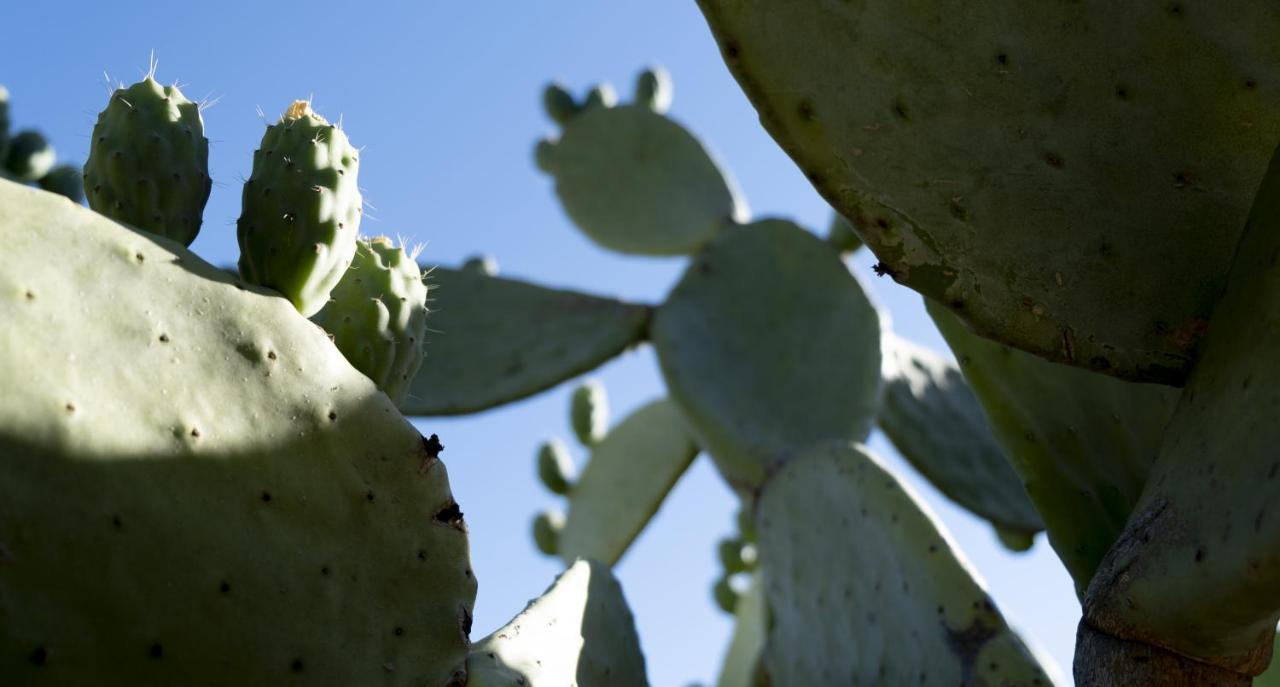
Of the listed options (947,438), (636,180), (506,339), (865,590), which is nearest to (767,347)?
(947,438)

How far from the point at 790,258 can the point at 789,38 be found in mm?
1816

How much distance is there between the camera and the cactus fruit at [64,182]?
8.36ft

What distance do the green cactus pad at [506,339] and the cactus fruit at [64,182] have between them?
708mm

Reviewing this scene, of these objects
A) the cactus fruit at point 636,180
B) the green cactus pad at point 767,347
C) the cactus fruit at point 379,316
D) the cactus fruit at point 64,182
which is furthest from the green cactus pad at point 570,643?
the cactus fruit at point 636,180

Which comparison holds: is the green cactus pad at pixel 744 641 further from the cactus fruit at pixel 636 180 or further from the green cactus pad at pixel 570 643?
the green cactus pad at pixel 570 643

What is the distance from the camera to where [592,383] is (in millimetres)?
3729

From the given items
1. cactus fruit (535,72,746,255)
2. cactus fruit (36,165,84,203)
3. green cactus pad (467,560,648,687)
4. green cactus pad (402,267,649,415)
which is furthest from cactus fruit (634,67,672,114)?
green cactus pad (467,560,648,687)

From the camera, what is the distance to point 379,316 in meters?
1.28

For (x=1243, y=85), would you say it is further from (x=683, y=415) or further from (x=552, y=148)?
(x=552, y=148)

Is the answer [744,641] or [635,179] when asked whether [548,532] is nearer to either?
[744,641]

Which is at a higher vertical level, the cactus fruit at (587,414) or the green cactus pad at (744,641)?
the cactus fruit at (587,414)

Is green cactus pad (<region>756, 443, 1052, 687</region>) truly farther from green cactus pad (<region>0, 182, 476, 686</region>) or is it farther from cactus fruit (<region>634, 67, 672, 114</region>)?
cactus fruit (<region>634, 67, 672, 114</region>)

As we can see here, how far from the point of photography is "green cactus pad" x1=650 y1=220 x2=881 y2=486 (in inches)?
105

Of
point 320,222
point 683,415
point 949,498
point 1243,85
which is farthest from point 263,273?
point 949,498
